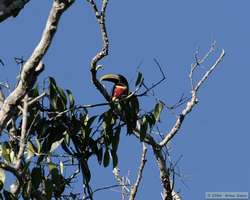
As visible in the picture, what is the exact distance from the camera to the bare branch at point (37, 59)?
4.29 m

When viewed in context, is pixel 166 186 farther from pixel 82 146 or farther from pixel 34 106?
pixel 34 106

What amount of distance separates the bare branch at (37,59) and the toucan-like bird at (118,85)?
1229 millimetres

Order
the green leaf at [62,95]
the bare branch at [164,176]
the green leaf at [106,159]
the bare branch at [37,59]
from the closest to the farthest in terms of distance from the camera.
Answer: the bare branch at [37,59] < the green leaf at [62,95] < the green leaf at [106,159] < the bare branch at [164,176]

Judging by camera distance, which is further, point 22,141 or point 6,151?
point 6,151

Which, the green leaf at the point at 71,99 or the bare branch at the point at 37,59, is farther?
the green leaf at the point at 71,99

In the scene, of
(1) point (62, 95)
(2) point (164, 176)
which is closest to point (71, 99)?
(1) point (62, 95)

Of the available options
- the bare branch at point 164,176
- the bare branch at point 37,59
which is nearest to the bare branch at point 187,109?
the bare branch at point 164,176

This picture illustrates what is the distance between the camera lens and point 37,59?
4293 mm

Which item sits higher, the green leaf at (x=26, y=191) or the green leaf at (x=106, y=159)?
the green leaf at (x=106, y=159)

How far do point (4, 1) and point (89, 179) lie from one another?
6.21 feet

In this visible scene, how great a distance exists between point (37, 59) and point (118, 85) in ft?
5.10

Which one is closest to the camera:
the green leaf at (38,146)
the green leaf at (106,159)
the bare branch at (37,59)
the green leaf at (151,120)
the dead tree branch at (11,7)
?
the dead tree branch at (11,7)

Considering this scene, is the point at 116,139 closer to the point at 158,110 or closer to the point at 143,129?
the point at 143,129

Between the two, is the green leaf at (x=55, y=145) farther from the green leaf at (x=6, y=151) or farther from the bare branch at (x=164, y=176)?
the bare branch at (x=164, y=176)
